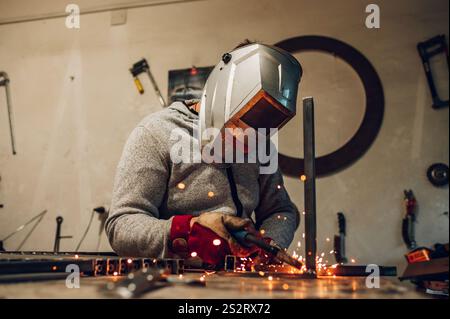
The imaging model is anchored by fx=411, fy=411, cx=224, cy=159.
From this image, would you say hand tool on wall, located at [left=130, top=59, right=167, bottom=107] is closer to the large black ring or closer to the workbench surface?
the large black ring

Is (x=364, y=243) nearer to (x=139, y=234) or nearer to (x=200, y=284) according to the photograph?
(x=139, y=234)

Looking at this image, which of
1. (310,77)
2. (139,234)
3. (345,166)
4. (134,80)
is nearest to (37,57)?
(134,80)

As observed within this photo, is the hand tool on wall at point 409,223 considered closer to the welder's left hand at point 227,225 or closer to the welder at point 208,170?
the welder at point 208,170

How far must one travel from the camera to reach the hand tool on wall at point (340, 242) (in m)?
2.59

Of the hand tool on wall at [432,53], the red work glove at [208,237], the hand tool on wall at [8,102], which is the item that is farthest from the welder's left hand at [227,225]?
the hand tool on wall at [8,102]

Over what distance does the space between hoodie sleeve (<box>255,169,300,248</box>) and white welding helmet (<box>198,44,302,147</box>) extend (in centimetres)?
52

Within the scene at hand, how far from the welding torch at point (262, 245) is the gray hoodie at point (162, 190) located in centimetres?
21

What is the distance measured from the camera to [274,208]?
1.67 m

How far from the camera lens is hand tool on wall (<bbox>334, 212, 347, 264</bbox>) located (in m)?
2.59

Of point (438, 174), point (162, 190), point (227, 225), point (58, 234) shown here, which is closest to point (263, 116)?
point (227, 225)

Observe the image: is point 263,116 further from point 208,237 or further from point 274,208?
point 274,208

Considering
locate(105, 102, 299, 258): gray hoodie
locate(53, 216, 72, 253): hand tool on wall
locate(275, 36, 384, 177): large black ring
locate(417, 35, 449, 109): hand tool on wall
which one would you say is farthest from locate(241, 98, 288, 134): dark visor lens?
locate(53, 216, 72, 253): hand tool on wall

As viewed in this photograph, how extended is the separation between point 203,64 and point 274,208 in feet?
5.60

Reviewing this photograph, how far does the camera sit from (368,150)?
2725 millimetres
